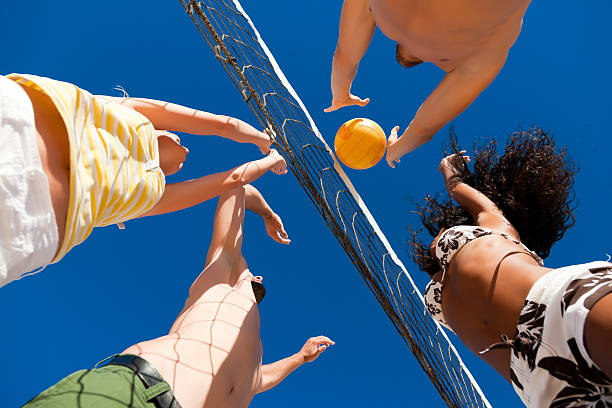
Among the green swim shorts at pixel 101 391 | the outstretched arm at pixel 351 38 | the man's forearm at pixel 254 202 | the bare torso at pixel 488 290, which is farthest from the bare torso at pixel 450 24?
the man's forearm at pixel 254 202

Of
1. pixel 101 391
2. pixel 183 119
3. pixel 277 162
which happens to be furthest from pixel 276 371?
pixel 183 119

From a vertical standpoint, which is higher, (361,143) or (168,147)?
(168,147)

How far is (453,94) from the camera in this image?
1.53m

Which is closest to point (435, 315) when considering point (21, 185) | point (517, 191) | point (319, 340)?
point (517, 191)

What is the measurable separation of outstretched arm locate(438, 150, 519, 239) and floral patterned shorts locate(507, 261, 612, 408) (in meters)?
0.93

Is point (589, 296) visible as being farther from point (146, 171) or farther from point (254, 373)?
point (254, 373)

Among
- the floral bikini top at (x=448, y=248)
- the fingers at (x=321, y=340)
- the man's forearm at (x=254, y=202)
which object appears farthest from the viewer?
the fingers at (x=321, y=340)

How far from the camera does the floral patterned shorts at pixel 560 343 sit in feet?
4.18

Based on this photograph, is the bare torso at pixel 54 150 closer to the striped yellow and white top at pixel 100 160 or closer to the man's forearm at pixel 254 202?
Result: the striped yellow and white top at pixel 100 160

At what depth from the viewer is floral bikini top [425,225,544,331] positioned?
7.45ft

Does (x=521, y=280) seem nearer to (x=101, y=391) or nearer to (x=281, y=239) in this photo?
(x=101, y=391)

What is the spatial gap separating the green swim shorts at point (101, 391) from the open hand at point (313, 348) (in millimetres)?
2054

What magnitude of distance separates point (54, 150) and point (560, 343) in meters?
1.74

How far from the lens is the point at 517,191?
2.75 meters
